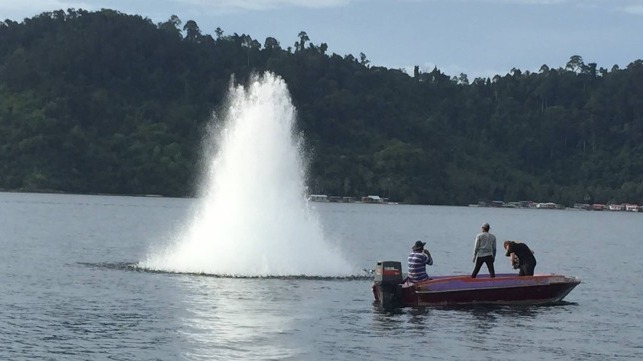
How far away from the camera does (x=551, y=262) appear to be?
89125mm

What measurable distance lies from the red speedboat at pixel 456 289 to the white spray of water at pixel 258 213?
1264 centimetres

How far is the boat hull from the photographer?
46719 millimetres

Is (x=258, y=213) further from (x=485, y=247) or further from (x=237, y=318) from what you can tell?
(x=237, y=318)

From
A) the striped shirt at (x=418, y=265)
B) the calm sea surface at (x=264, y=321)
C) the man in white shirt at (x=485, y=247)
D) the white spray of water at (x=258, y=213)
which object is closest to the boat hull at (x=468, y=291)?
the striped shirt at (x=418, y=265)

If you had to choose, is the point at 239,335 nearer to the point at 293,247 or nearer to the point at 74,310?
the point at 74,310

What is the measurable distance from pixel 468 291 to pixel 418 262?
8.01 feet

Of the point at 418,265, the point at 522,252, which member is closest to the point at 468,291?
the point at 418,265

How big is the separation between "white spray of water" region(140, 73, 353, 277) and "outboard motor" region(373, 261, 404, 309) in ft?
41.8

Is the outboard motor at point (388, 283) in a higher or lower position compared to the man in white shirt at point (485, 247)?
lower

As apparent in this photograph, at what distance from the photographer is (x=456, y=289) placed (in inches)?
1857

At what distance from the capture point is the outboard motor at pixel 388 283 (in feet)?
151

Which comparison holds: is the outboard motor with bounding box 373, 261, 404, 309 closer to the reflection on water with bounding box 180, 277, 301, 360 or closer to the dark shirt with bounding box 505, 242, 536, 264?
the reflection on water with bounding box 180, 277, 301, 360

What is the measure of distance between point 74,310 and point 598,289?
30328 millimetres

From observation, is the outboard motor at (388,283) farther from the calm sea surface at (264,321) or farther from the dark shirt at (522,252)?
the dark shirt at (522,252)
